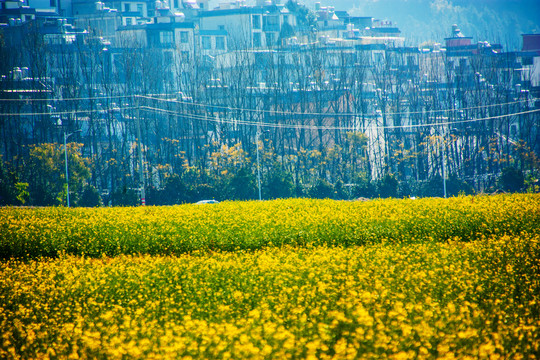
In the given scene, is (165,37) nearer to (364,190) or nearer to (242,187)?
(242,187)

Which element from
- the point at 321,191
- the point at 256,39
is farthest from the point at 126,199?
the point at 256,39

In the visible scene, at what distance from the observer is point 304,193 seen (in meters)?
38.5

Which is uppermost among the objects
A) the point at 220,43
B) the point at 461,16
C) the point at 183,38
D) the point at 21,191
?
the point at 461,16

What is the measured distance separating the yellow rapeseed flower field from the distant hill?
335 feet

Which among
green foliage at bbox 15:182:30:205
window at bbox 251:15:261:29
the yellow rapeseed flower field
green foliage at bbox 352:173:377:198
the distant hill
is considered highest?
the distant hill

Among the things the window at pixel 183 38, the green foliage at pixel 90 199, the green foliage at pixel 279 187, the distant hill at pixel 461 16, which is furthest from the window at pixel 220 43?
the distant hill at pixel 461 16

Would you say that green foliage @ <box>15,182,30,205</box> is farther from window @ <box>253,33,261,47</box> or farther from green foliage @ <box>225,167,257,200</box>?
window @ <box>253,33,261,47</box>

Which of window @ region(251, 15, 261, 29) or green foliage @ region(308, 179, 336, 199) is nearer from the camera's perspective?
green foliage @ region(308, 179, 336, 199)

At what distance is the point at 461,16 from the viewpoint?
381 ft

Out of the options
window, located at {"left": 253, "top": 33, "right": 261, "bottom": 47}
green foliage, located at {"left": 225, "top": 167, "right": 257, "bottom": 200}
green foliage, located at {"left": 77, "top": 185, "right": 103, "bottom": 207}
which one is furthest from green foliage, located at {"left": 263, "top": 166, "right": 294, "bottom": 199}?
window, located at {"left": 253, "top": 33, "right": 261, "bottom": 47}

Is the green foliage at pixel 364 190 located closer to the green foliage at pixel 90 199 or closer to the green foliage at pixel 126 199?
the green foliage at pixel 126 199

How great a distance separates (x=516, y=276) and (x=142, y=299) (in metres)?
5.02

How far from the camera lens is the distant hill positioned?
109m

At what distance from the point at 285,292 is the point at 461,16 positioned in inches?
4879
